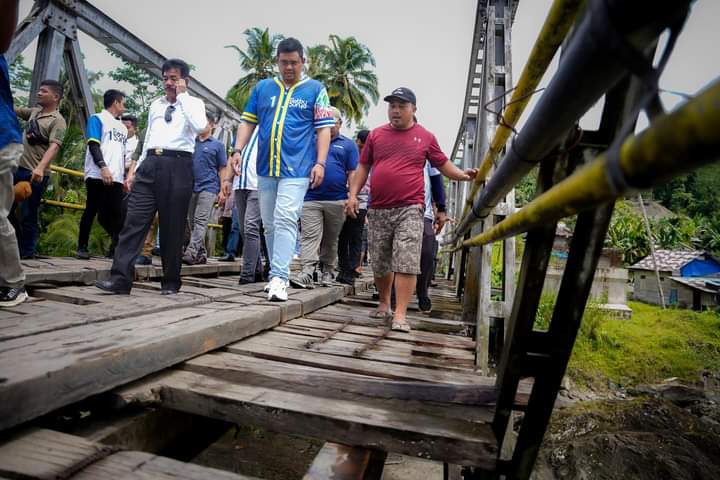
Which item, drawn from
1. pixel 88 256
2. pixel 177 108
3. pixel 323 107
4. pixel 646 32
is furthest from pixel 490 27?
pixel 88 256

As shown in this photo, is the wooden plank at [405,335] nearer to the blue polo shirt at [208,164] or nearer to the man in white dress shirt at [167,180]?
the man in white dress shirt at [167,180]

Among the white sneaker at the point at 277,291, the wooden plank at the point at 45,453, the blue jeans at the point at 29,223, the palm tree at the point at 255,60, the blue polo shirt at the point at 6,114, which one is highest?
the palm tree at the point at 255,60

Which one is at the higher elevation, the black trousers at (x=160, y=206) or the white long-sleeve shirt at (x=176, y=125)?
the white long-sleeve shirt at (x=176, y=125)

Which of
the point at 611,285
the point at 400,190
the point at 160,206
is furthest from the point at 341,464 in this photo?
the point at 611,285

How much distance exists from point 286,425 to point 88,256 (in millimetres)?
4837

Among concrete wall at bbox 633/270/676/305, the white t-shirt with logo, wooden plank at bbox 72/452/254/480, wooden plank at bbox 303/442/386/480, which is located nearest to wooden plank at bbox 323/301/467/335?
wooden plank at bbox 303/442/386/480

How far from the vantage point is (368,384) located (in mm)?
1868

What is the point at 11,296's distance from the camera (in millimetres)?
2521

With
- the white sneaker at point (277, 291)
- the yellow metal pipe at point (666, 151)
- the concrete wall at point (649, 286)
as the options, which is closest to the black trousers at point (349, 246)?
the white sneaker at point (277, 291)

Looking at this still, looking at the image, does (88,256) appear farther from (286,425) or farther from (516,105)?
(516,105)

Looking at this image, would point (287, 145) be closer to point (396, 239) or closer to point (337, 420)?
point (396, 239)

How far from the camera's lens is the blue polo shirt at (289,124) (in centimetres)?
362

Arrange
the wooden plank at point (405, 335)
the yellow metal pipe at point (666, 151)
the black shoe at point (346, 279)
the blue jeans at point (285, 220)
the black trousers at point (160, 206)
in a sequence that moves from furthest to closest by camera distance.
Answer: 1. the black shoe at point (346, 279)
2. the blue jeans at point (285, 220)
3. the black trousers at point (160, 206)
4. the wooden plank at point (405, 335)
5. the yellow metal pipe at point (666, 151)

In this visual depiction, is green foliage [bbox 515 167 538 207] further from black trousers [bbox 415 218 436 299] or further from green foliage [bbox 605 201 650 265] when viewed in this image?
green foliage [bbox 605 201 650 265]
